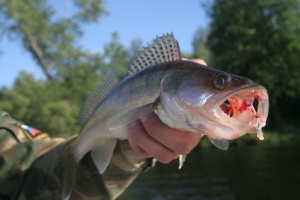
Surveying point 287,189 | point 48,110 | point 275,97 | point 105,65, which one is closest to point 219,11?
point 275,97

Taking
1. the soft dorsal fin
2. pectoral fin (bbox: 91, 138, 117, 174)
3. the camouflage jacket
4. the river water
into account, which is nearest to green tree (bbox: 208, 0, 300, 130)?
the river water

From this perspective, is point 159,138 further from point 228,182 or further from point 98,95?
point 228,182

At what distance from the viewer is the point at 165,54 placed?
210cm

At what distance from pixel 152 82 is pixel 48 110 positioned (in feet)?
72.8

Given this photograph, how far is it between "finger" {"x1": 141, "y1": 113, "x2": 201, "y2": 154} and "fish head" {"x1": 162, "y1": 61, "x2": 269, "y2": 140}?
118mm

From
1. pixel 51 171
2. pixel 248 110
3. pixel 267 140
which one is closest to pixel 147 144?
pixel 248 110

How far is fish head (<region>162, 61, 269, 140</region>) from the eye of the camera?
5.39 ft

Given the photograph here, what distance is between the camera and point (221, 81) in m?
1.71

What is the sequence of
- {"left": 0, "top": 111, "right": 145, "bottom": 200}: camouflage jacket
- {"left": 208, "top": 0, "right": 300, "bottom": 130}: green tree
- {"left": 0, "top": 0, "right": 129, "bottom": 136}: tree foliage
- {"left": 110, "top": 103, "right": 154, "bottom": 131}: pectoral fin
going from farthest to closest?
{"left": 208, "top": 0, "right": 300, "bottom": 130}: green tree → {"left": 0, "top": 0, "right": 129, "bottom": 136}: tree foliage → {"left": 0, "top": 111, "right": 145, "bottom": 200}: camouflage jacket → {"left": 110, "top": 103, "right": 154, "bottom": 131}: pectoral fin

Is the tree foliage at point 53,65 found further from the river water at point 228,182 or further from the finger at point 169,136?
the finger at point 169,136

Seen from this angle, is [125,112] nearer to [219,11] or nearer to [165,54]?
[165,54]

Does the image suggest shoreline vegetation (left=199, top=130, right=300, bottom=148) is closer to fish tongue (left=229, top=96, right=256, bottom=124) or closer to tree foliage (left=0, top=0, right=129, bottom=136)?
tree foliage (left=0, top=0, right=129, bottom=136)

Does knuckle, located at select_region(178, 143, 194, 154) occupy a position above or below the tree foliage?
above

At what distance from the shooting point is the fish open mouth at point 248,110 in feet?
5.37
